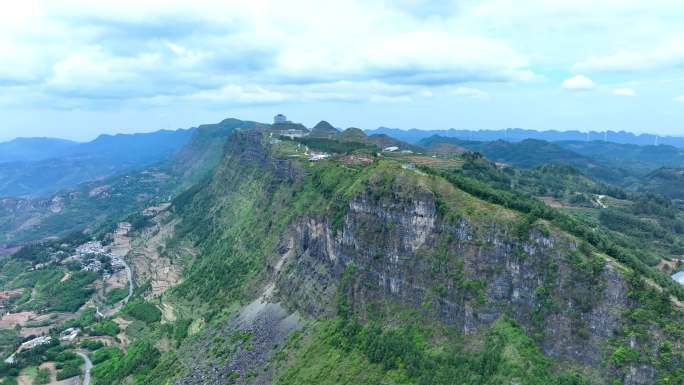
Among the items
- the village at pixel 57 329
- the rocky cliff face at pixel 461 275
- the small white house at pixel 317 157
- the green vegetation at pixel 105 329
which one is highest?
the small white house at pixel 317 157

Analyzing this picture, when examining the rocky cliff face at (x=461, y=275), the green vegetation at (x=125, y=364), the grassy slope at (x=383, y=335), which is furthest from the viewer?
the green vegetation at (x=125, y=364)

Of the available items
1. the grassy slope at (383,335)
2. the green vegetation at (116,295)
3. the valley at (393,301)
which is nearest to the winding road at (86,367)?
the valley at (393,301)

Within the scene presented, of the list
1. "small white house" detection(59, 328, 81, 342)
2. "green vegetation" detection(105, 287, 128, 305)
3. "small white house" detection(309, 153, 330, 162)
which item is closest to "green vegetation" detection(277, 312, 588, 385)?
"small white house" detection(309, 153, 330, 162)

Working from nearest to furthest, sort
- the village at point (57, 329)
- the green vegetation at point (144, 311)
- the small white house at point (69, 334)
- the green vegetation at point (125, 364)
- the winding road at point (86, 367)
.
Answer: the green vegetation at point (125, 364) < the winding road at point (86, 367) < the village at point (57, 329) < the small white house at point (69, 334) < the green vegetation at point (144, 311)

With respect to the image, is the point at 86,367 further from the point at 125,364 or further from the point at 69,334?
the point at 69,334

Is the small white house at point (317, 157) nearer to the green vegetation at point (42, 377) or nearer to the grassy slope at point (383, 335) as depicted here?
the grassy slope at point (383, 335)

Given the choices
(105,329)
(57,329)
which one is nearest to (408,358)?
(105,329)

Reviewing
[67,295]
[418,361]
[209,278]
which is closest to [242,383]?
[418,361]

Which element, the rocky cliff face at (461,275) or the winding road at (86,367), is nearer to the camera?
the rocky cliff face at (461,275)

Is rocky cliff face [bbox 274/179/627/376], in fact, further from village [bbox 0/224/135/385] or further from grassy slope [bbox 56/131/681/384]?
village [bbox 0/224/135/385]

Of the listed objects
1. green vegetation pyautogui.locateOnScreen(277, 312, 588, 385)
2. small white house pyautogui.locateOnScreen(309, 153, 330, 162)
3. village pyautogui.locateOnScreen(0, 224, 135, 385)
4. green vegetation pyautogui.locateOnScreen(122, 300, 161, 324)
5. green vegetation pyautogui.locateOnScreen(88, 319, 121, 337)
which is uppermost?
small white house pyautogui.locateOnScreen(309, 153, 330, 162)

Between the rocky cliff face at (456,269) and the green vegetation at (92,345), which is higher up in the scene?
the rocky cliff face at (456,269)

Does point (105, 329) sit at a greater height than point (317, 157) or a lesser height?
lesser
